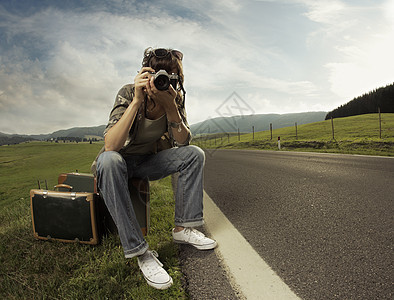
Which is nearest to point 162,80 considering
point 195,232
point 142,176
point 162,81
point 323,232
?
point 162,81

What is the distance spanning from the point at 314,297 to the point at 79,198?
1.76 metres

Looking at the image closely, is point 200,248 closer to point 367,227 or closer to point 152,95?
point 152,95

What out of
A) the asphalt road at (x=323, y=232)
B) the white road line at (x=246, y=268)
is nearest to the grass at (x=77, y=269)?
the white road line at (x=246, y=268)

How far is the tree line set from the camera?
7250 cm

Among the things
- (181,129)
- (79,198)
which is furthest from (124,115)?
(79,198)

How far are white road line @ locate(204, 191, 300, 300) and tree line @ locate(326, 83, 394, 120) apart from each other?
88193mm

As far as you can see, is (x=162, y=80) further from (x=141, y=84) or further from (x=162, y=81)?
(x=141, y=84)

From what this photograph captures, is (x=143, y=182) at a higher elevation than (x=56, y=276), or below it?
higher

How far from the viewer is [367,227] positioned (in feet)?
7.13

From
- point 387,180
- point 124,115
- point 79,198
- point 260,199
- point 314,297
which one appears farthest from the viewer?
point 387,180

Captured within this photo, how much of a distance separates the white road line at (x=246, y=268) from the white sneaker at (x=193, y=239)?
0.26 ft

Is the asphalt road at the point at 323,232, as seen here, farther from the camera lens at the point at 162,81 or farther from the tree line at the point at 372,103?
the tree line at the point at 372,103

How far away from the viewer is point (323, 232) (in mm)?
2094

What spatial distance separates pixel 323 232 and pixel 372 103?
9387 centimetres
